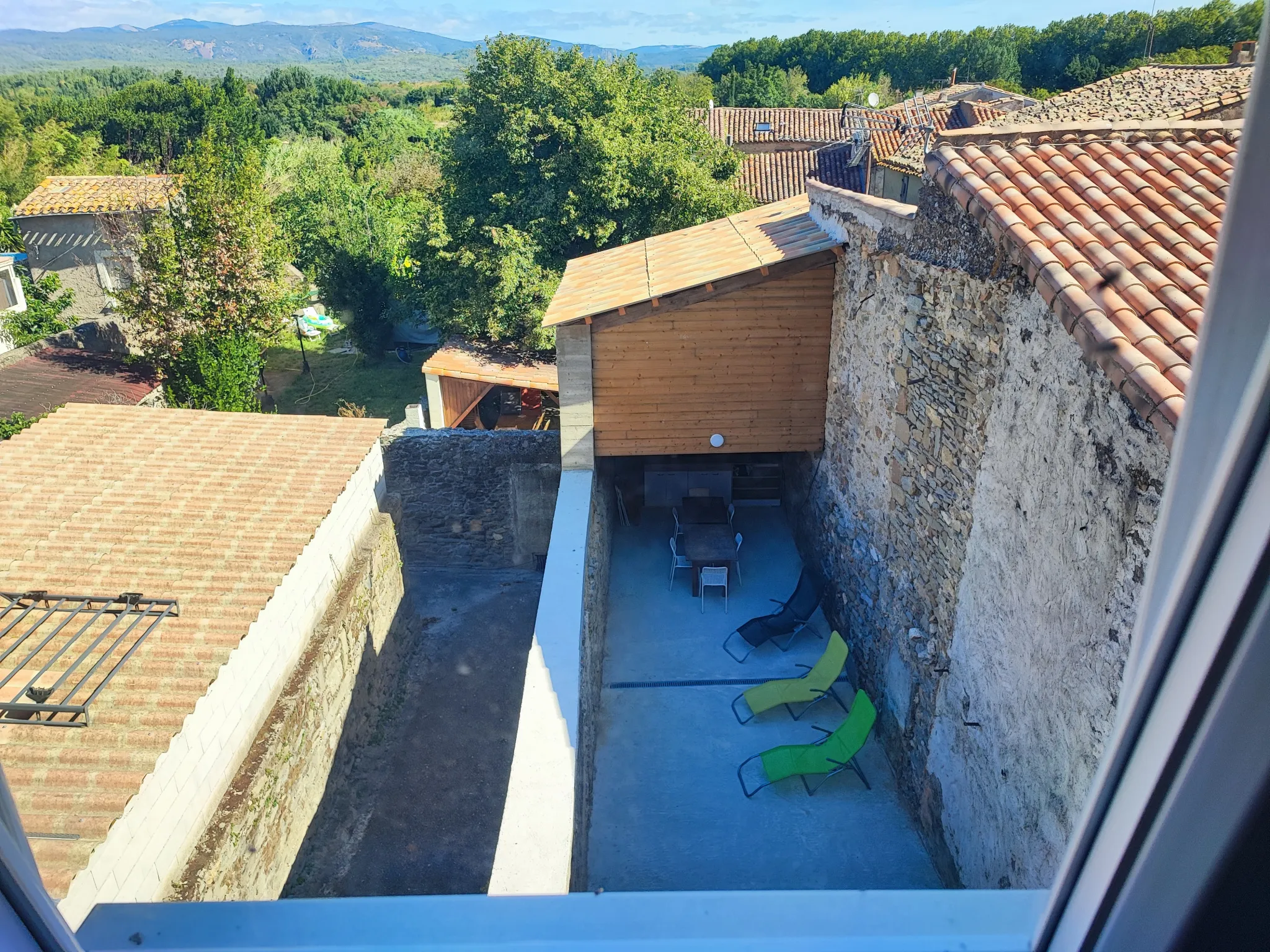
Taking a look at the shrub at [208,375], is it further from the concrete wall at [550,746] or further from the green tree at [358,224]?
the concrete wall at [550,746]

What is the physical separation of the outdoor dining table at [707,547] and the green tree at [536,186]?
644 centimetres

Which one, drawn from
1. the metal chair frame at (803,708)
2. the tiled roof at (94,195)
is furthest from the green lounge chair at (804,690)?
the tiled roof at (94,195)

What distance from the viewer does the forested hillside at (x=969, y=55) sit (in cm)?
2600

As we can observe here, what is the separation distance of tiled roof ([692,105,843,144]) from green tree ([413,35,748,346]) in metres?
16.3

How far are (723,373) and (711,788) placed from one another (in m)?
4.13

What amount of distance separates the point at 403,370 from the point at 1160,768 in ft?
67.0

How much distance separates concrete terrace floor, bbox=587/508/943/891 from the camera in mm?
6172

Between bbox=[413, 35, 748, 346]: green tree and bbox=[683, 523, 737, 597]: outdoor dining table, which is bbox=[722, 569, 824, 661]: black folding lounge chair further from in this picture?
bbox=[413, 35, 748, 346]: green tree

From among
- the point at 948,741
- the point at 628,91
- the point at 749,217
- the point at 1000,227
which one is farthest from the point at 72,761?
the point at 628,91

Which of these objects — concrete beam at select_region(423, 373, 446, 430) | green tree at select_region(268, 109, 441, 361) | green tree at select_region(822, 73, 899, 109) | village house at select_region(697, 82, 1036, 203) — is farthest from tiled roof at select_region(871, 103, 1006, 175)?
green tree at select_region(822, 73, 899, 109)

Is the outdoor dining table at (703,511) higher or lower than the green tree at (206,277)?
lower

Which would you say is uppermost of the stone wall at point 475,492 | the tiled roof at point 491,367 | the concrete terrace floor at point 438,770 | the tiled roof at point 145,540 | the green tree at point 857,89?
the green tree at point 857,89

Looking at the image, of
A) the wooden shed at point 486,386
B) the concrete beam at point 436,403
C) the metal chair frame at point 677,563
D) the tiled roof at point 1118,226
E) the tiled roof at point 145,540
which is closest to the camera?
the tiled roof at point 1118,226

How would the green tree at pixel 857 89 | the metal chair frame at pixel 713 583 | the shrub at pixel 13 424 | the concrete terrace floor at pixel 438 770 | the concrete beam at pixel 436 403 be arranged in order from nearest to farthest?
1. the concrete terrace floor at pixel 438 770
2. the metal chair frame at pixel 713 583
3. the shrub at pixel 13 424
4. the concrete beam at pixel 436 403
5. the green tree at pixel 857 89
